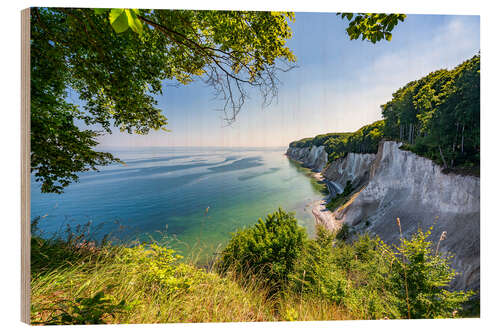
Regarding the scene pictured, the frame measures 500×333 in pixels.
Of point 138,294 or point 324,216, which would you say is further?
point 324,216

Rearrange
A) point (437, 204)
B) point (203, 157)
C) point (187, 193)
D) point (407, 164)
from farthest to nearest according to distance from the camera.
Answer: point (407, 164) → point (187, 193) → point (203, 157) → point (437, 204)

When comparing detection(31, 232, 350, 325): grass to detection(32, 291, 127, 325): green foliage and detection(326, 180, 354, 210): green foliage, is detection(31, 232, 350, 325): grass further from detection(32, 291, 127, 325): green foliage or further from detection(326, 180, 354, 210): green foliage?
detection(326, 180, 354, 210): green foliage

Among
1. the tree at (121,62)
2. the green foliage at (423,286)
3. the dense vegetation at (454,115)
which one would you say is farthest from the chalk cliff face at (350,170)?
the tree at (121,62)

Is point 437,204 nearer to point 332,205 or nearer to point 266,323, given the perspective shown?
point 266,323

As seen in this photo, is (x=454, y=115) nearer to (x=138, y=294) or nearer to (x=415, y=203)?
(x=415, y=203)

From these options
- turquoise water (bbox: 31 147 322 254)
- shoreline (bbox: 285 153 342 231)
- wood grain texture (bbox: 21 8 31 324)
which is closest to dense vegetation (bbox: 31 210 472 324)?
wood grain texture (bbox: 21 8 31 324)

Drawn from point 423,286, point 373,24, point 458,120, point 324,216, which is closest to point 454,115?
point 458,120

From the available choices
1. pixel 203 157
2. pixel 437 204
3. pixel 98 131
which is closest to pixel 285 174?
pixel 203 157
